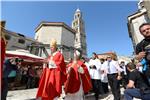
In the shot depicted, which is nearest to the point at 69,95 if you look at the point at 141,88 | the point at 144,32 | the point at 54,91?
the point at 54,91

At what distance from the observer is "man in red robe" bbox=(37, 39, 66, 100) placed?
19.7 feet

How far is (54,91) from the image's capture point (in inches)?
237

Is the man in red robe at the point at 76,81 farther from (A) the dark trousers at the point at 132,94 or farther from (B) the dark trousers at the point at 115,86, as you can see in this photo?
(A) the dark trousers at the point at 132,94

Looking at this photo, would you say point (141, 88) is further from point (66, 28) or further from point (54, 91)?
point (66, 28)

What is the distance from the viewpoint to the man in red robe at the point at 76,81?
6477mm

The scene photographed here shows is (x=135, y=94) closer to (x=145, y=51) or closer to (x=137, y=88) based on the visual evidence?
(x=137, y=88)

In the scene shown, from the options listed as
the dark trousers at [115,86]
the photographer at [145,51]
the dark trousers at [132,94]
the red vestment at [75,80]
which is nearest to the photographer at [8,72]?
the red vestment at [75,80]

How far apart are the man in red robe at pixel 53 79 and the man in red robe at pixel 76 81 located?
Result: 0.95ft

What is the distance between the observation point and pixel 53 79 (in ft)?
20.1

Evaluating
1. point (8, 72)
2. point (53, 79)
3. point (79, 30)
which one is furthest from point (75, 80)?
point (79, 30)

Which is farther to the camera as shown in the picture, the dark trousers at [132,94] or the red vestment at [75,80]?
the red vestment at [75,80]

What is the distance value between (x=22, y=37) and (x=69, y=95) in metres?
30.4

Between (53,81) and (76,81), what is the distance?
0.79 meters

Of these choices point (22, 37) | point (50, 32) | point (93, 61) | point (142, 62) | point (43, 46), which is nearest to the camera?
point (142, 62)
